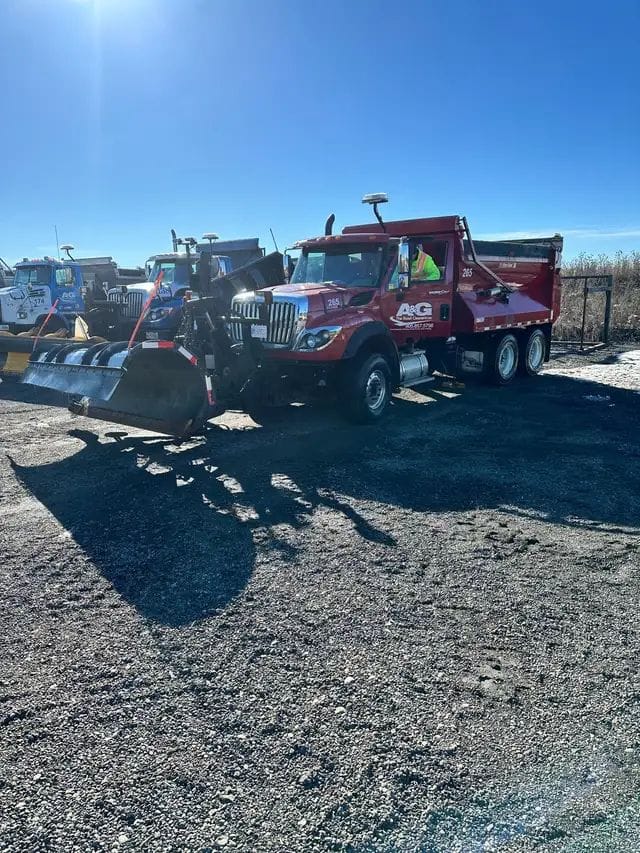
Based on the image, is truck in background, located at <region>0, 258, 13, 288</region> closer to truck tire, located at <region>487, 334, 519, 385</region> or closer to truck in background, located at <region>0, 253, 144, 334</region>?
truck in background, located at <region>0, 253, 144, 334</region>

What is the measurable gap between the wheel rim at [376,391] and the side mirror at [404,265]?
1.55 meters

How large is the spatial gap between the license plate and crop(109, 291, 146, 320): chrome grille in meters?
8.24

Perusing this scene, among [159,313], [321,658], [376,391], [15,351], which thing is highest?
[159,313]

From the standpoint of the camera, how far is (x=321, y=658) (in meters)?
3.43

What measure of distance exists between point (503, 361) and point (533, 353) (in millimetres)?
1608

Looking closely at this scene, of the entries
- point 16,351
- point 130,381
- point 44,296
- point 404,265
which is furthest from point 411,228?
point 44,296

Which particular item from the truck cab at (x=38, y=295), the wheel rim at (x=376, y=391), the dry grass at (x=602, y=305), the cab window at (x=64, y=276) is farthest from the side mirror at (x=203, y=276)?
the dry grass at (x=602, y=305)

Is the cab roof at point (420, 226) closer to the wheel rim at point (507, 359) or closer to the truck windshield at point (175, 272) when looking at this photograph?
the wheel rim at point (507, 359)

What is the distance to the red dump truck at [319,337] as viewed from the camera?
750cm

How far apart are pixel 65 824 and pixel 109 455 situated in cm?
547

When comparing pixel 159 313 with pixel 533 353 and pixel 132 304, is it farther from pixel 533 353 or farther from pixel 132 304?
pixel 533 353

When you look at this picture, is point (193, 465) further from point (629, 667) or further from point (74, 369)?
point (629, 667)

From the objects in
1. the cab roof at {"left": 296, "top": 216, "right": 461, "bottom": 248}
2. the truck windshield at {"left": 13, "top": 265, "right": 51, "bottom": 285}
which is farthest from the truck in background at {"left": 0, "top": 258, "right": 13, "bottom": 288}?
the cab roof at {"left": 296, "top": 216, "right": 461, "bottom": 248}

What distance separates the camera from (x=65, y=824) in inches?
94.0
